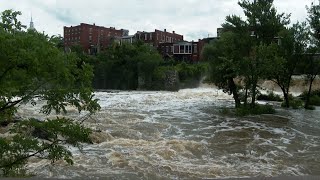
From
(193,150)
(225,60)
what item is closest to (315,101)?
(225,60)

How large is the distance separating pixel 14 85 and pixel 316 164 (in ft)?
36.7

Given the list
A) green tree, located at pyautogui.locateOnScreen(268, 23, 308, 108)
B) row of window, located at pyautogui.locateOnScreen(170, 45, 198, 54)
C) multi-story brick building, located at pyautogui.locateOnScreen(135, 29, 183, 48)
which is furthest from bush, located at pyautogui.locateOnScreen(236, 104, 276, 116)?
multi-story brick building, located at pyautogui.locateOnScreen(135, 29, 183, 48)

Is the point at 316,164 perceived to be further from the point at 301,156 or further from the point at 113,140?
the point at 113,140

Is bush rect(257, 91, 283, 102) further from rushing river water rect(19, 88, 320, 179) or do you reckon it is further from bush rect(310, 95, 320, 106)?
rushing river water rect(19, 88, 320, 179)

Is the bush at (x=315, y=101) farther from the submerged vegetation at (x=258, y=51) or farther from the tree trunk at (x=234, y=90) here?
the tree trunk at (x=234, y=90)

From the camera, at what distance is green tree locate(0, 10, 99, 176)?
5.00m

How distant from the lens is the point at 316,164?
1359 centimetres

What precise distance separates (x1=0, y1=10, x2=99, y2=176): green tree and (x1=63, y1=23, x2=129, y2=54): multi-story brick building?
10172cm

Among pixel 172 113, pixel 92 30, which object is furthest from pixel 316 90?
pixel 92 30

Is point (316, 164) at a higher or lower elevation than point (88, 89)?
lower

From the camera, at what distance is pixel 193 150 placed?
609 inches

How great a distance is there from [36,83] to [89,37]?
10785cm

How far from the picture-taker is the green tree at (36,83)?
5.00 m

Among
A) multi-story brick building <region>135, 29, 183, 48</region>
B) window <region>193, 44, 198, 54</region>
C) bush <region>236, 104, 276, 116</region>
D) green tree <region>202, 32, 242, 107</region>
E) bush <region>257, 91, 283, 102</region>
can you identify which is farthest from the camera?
multi-story brick building <region>135, 29, 183, 48</region>
